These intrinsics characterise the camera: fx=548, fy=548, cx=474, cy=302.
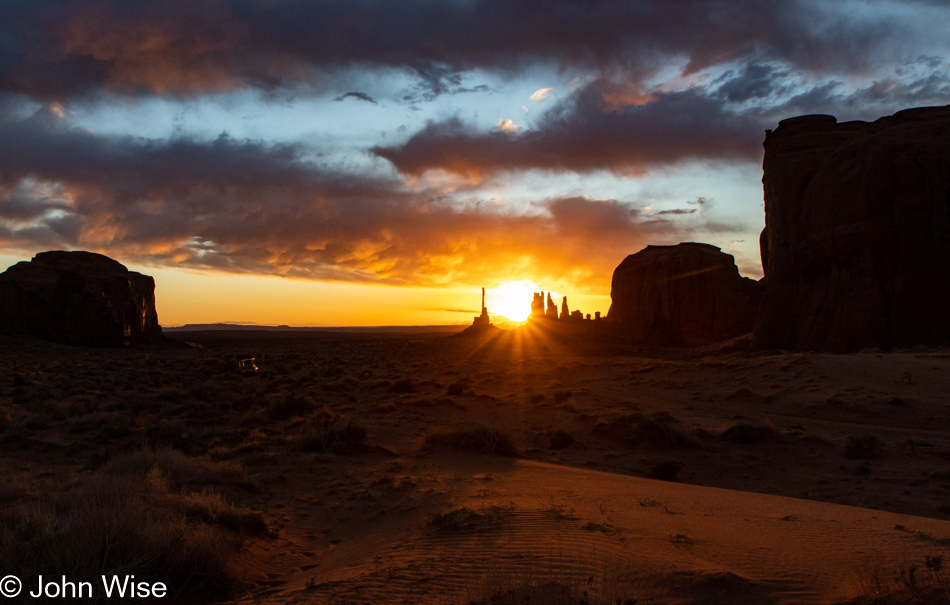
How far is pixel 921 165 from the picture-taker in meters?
33.8

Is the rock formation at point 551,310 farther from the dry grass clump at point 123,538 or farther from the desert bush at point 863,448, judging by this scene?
the dry grass clump at point 123,538

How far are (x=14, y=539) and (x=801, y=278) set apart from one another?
152ft

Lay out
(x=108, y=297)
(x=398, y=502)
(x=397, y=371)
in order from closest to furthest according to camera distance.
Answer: (x=398, y=502) → (x=397, y=371) → (x=108, y=297)

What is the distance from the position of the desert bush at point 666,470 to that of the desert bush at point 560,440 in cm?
329

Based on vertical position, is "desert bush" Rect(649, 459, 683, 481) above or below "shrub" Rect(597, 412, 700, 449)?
below

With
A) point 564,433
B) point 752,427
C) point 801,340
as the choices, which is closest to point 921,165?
point 801,340

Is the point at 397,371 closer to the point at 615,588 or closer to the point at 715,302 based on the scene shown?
the point at 615,588

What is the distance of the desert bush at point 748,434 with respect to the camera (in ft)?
49.1

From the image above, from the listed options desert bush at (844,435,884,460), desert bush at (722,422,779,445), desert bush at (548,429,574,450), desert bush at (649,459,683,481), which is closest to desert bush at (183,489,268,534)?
desert bush at (649,459,683,481)

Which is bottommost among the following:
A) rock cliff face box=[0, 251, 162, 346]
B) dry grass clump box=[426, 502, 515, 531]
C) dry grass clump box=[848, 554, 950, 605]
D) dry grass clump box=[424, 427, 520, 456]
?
dry grass clump box=[424, 427, 520, 456]

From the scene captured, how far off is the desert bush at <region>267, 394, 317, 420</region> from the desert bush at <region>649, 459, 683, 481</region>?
37.3 ft

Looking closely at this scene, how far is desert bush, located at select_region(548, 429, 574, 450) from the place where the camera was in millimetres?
15648

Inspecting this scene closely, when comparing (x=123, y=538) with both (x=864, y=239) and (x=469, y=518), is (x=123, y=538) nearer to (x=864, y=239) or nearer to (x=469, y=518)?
(x=469, y=518)

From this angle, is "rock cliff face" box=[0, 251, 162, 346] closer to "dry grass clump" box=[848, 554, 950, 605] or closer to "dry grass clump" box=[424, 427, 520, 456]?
"dry grass clump" box=[424, 427, 520, 456]
